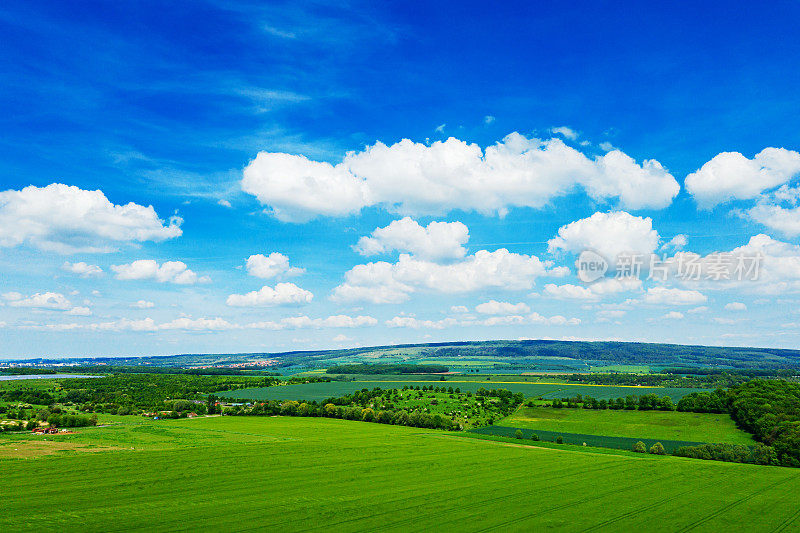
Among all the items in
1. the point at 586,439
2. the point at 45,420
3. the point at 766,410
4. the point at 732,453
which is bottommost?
the point at 586,439

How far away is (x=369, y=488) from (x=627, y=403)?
11723 cm

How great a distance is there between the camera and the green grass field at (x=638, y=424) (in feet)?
344

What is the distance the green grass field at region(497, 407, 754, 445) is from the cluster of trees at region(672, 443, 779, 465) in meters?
11.6

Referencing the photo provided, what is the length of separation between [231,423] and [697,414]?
130 m

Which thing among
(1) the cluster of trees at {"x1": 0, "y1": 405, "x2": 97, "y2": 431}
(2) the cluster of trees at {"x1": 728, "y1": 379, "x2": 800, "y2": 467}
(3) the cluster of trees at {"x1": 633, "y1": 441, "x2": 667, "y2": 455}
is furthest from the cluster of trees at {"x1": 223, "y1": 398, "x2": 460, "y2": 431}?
(2) the cluster of trees at {"x1": 728, "y1": 379, "x2": 800, "y2": 467}

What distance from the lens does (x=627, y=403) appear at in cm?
14462

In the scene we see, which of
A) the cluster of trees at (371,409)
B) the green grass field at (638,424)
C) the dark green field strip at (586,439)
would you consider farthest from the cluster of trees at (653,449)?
the cluster of trees at (371,409)

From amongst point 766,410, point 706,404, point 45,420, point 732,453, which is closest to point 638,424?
point 766,410

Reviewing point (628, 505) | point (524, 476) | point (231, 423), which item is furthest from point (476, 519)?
point (231, 423)

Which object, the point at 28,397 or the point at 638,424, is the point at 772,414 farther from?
the point at 28,397

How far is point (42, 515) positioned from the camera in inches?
1700

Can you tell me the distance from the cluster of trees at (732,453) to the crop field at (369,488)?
34.1ft

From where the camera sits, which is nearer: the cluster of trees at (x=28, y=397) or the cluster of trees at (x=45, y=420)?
the cluster of trees at (x=45, y=420)

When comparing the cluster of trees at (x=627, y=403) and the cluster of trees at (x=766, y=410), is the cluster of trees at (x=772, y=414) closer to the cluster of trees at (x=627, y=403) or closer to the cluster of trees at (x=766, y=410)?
the cluster of trees at (x=766, y=410)
